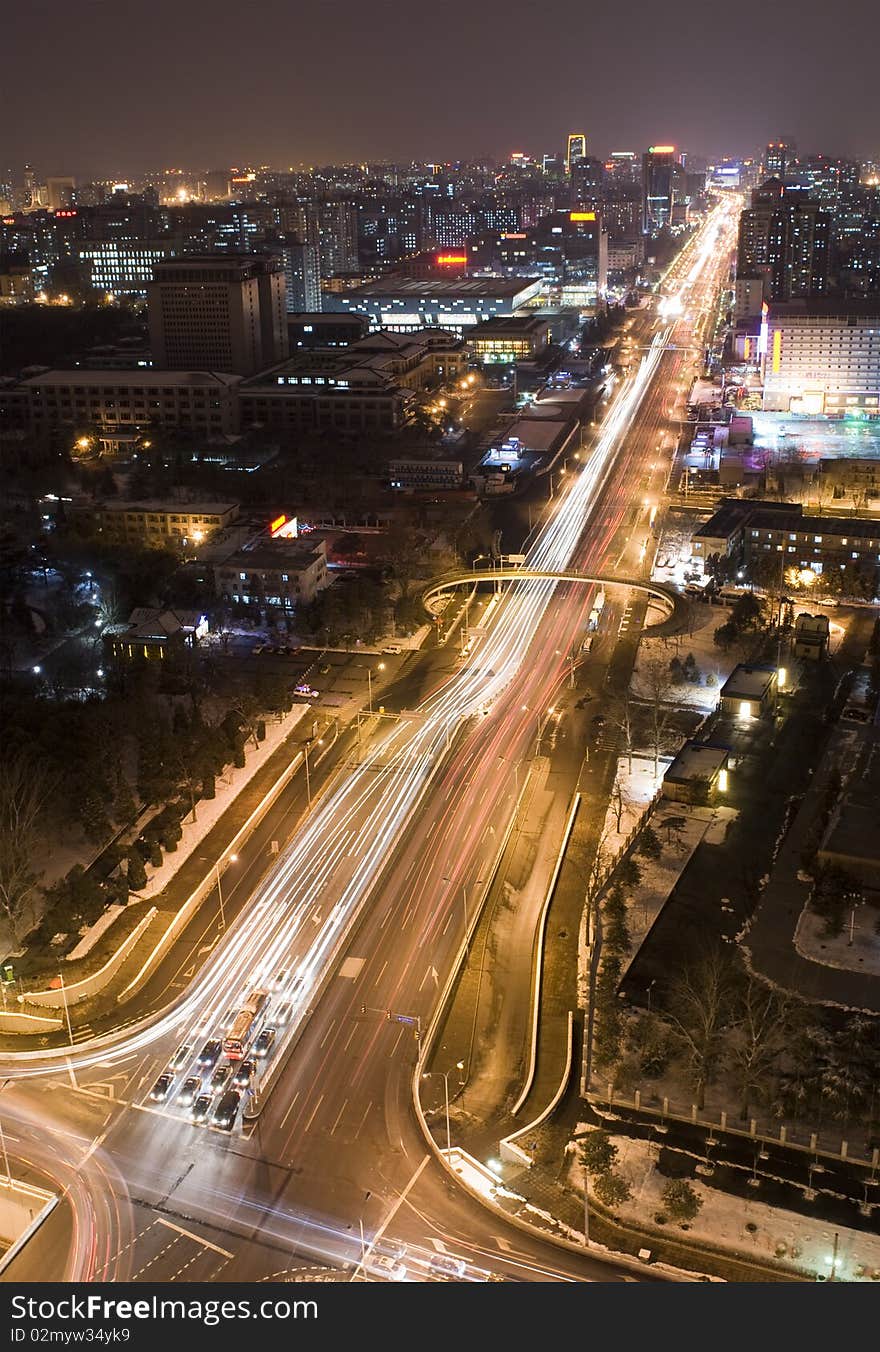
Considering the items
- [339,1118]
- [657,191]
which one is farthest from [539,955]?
[657,191]

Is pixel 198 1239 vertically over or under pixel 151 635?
under

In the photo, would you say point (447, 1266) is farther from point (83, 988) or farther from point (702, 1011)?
point (83, 988)

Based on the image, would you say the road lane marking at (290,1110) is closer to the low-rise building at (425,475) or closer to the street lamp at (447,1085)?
the street lamp at (447,1085)

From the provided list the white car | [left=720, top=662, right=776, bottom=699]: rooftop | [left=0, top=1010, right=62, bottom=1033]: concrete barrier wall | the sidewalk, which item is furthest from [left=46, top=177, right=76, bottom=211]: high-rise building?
the white car

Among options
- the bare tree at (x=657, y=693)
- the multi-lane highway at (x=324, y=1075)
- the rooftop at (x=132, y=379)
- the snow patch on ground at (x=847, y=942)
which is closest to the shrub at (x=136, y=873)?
the multi-lane highway at (x=324, y=1075)

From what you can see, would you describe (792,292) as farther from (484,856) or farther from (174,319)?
(484,856)

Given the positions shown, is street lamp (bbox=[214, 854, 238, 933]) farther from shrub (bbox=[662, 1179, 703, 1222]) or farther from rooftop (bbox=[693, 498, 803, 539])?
rooftop (bbox=[693, 498, 803, 539])
